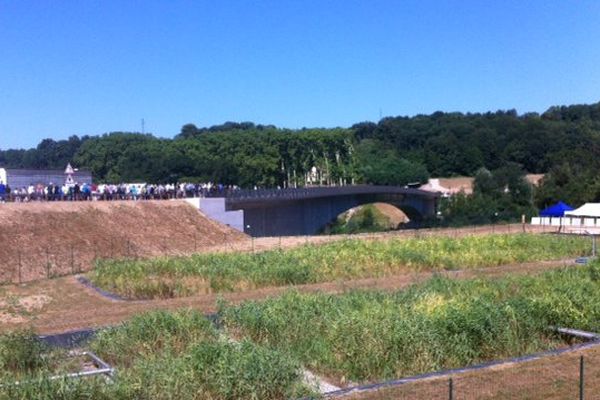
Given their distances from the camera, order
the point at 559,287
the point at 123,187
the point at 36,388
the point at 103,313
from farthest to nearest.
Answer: the point at 123,187 < the point at 103,313 < the point at 559,287 < the point at 36,388

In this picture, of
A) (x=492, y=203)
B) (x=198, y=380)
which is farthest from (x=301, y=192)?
(x=198, y=380)

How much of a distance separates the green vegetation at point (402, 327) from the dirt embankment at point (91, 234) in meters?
22.7

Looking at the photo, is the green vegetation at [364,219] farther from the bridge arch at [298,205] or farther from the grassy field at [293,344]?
the grassy field at [293,344]

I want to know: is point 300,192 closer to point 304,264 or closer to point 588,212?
point 588,212

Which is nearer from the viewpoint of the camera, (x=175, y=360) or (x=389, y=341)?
(x=175, y=360)

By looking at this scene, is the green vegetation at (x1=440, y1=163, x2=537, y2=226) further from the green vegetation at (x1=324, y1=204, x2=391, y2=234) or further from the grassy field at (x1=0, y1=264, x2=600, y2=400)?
the grassy field at (x1=0, y1=264, x2=600, y2=400)

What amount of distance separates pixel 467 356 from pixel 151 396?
7.52m

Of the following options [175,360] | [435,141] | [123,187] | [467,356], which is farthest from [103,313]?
[435,141]

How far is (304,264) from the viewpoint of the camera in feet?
111

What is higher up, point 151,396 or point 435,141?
point 435,141

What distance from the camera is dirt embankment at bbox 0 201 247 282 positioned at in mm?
40562

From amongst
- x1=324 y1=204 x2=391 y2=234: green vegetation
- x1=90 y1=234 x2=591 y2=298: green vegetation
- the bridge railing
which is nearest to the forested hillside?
x1=324 y1=204 x2=391 y2=234: green vegetation

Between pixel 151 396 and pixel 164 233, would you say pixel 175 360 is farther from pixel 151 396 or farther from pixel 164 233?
pixel 164 233

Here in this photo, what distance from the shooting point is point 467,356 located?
15273 mm
